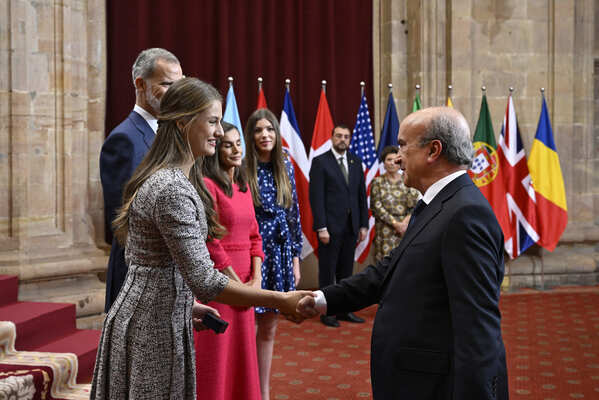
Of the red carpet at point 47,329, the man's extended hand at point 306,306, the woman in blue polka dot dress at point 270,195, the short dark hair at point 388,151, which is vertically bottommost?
the red carpet at point 47,329

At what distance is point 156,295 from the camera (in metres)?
1.72

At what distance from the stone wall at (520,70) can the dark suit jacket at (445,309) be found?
5684 millimetres

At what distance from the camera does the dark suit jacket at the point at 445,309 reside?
154 cm

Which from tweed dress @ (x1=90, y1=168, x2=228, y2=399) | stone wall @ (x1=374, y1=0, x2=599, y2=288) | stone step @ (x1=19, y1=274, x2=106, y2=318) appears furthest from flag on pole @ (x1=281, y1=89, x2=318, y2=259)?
tweed dress @ (x1=90, y1=168, x2=228, y2=399)

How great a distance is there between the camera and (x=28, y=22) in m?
5.13

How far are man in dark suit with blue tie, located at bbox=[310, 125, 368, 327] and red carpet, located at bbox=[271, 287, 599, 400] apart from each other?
20.5 inches

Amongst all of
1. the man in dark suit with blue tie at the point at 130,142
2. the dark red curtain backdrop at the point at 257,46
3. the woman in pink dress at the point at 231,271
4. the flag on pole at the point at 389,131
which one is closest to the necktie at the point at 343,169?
the flag on pole at the point at 389,131

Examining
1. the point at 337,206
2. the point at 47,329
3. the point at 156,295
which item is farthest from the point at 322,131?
the point at 156,295

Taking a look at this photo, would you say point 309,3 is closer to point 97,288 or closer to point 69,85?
point 69,85

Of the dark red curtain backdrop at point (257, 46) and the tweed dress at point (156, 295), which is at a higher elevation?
the dark red curtain backdrop at point (257, 46)

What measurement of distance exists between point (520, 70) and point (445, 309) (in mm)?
6440

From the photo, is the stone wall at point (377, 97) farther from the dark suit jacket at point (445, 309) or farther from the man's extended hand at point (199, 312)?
the dark suit jacket at point (445, 309)

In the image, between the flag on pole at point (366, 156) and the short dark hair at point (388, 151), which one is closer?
the short dark hair at point (388, 151)

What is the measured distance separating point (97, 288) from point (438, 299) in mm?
4448
